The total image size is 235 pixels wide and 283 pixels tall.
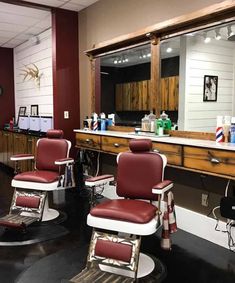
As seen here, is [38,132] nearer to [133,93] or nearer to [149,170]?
[133,93]

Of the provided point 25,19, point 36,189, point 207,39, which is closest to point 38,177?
point 36,189

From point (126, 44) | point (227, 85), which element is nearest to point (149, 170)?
point (227, 85)

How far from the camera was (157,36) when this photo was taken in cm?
338

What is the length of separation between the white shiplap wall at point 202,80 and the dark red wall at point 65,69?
218cm

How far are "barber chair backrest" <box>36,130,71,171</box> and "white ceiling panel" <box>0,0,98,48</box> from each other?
1.97m

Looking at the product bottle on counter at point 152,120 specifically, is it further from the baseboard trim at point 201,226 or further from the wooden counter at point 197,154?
the baseboard trim at point 201,226

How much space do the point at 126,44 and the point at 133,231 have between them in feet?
8.29

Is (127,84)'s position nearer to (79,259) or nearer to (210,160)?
(210,160)

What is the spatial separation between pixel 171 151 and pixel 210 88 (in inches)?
28.4

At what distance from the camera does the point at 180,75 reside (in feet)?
10.6

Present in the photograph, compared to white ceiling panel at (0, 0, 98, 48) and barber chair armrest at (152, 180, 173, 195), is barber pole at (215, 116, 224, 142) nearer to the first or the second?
barber chair armrest at (152, 180, 173, 195)

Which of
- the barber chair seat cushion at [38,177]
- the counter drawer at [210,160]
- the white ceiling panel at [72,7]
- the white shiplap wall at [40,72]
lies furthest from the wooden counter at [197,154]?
the white shiplap wall at [40,72]

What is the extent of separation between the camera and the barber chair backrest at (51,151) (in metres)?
3.65

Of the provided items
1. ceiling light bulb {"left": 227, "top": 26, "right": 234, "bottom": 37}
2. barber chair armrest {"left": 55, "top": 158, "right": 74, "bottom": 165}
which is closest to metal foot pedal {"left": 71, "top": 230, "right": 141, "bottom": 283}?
barber chair armrest {"left": 55, "top": 158, "right": 74, "bottom": 165}
